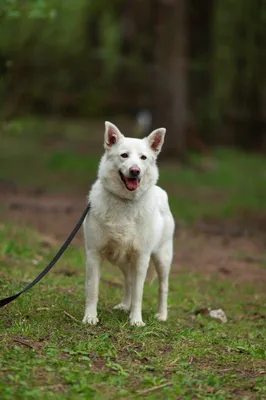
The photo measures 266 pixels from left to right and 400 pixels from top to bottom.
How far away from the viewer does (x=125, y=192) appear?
6.43 m

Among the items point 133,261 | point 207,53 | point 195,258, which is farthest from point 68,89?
point 133,261

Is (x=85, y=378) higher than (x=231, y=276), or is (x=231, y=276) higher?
(x=85, y=378)

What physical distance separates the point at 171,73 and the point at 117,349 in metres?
15.1

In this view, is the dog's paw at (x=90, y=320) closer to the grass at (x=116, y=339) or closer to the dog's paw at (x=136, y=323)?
the grass at (x=116, y=339)

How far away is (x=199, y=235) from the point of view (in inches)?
507

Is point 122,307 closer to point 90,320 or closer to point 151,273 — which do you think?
point 151,273

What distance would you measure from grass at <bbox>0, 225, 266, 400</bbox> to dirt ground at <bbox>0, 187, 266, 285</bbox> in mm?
2109

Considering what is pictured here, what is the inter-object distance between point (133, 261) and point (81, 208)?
804 cm

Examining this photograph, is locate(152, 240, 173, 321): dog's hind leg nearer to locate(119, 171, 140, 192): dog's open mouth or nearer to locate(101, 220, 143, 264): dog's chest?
locate(101, 220, 143, 264): dog's chest

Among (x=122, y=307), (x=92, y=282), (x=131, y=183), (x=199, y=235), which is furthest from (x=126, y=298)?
(x=199, y=235)

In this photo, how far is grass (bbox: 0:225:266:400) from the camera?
518 cm

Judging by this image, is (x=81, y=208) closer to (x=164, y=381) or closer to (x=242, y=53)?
(x=164, y=381)

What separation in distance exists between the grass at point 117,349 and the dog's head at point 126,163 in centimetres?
112

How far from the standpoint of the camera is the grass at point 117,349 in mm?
5176
